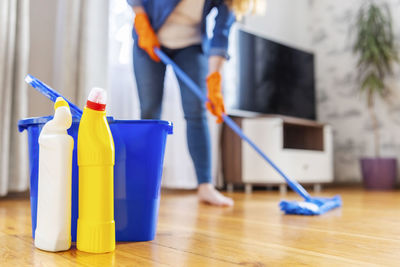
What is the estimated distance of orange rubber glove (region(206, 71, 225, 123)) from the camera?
1.51m

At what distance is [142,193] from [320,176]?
255cm

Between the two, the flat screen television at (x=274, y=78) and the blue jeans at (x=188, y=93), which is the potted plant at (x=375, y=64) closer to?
the flat screen television at (x=274, y=78)

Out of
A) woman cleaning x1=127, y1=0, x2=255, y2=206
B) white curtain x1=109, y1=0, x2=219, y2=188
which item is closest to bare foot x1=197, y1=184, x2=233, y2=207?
woman cleaning x1=127, y1=0, x2=255, y2=206

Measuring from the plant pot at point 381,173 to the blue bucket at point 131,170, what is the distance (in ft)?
9.02

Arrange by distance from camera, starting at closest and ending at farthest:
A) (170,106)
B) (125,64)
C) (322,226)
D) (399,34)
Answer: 1. (322,226)
2. (125,64)
3. (170,106)
4. (399,34)

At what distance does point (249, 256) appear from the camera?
694mm

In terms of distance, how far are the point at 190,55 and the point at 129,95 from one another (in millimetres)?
935

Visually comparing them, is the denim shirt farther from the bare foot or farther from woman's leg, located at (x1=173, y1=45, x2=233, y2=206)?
the bare foot

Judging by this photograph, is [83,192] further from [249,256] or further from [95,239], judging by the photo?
[249,256]

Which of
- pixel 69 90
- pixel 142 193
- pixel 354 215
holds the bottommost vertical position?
pixel 354 215

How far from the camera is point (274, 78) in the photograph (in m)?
3.24

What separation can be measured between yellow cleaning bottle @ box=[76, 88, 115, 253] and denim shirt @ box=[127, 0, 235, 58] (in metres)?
0.91

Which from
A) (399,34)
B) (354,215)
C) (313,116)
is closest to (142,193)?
(354,215)

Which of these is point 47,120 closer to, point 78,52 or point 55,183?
point 55,183
